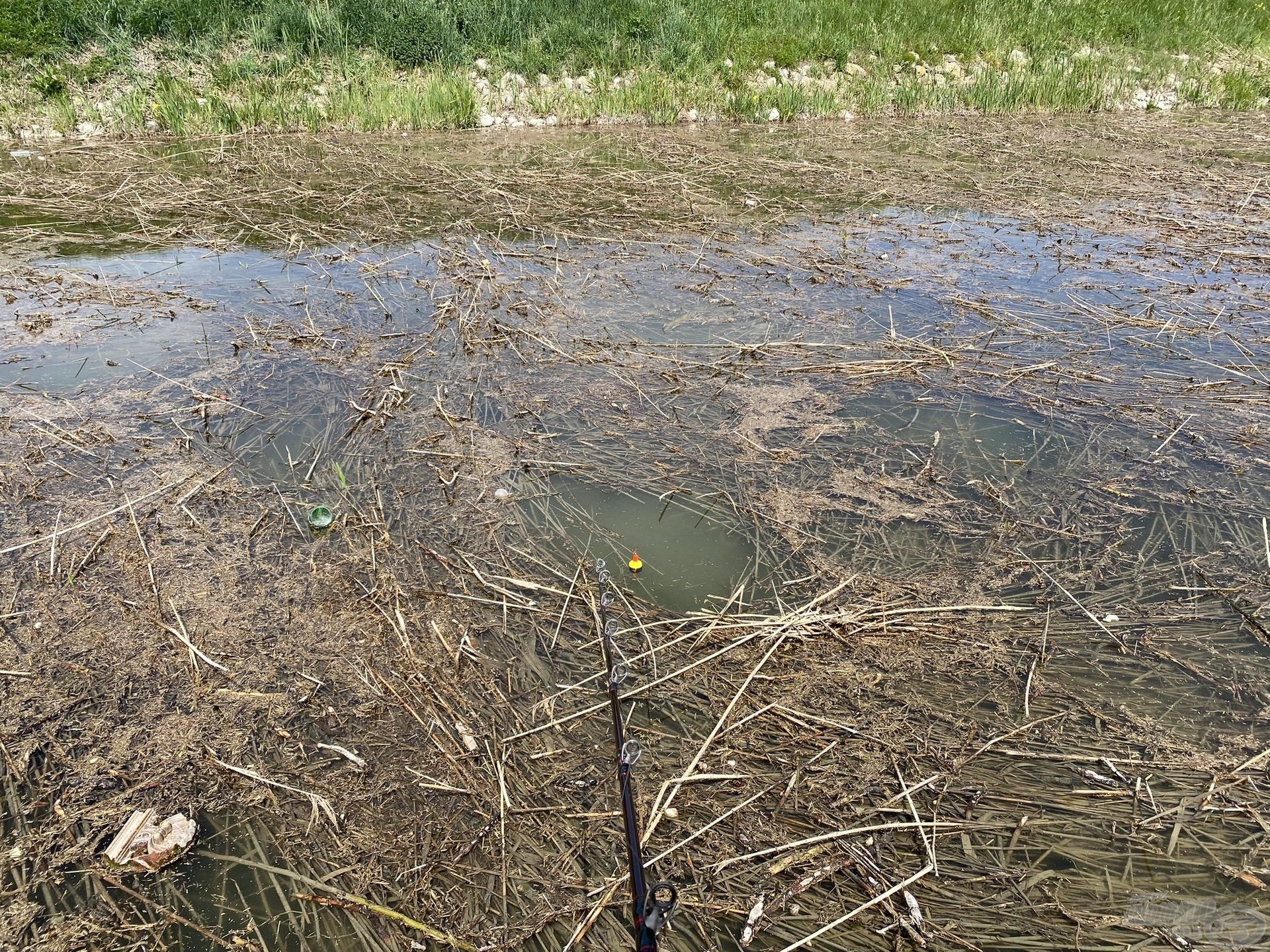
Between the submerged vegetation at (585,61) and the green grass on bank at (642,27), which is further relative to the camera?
the green grass on bank at (642,27)

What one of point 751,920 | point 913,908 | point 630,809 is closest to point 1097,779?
point 913,908

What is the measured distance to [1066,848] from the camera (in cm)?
215

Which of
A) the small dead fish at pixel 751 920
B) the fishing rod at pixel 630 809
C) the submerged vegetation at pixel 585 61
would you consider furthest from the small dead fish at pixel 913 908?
the submerged vegetation at pixel 585 61

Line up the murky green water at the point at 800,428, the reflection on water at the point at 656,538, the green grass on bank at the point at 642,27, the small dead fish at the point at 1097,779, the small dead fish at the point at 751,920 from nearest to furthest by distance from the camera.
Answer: the small dead fish at the point at 751,920 → the small dead fish at the point at 1097,779 → the murky green water at the point at 800,428 → the reflection on water at the point at 656,538 → the green grass on bank at the point at 642,27

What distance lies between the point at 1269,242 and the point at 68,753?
9.22m

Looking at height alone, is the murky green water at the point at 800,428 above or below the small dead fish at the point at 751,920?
above

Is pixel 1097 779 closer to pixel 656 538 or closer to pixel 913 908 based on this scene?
Answer: pixel 913 908

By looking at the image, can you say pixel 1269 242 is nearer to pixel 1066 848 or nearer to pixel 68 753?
pixel 1066 848

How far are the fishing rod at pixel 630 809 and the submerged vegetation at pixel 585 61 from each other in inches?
413

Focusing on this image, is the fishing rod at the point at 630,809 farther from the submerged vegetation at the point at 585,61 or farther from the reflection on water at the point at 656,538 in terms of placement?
the submerged vegetation at the point at 585,61

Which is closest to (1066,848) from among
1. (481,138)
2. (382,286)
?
(382,286)

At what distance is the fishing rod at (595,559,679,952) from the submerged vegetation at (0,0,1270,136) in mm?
10479

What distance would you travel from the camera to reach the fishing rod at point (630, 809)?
158cm

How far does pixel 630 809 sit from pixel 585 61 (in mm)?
13387
